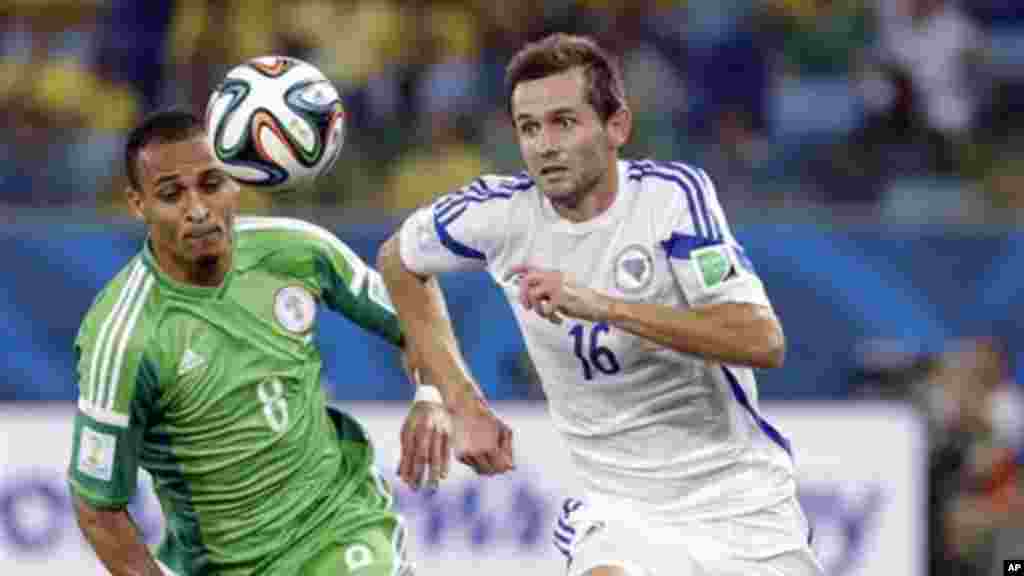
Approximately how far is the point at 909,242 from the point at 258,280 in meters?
5.95

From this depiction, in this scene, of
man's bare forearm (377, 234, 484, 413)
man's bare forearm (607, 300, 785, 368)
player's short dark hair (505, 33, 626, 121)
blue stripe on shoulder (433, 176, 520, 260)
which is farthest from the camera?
man's bare forearm (377, 234, 484, 413)

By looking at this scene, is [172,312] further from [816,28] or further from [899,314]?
[816,28]

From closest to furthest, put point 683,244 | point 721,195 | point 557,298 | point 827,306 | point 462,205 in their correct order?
point 557,298, point 683,244, point 462,205, point 827,306, point 721,195

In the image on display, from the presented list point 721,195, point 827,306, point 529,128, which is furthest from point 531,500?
point 529,128

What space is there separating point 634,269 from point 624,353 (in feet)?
0.82

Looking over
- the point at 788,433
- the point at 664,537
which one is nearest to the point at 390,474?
the point at 788,433

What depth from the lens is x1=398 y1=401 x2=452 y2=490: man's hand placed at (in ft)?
24.4

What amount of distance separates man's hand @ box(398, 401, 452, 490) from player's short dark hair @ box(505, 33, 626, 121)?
107 centimetres

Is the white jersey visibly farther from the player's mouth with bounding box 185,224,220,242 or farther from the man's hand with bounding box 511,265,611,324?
the player's mouth with bounding box 185,224,220,242

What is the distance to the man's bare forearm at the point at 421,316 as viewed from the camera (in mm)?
7672

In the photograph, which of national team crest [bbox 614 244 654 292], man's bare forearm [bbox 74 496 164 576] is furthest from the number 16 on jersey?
man's bare forearm [bbox 74 496 164 576]

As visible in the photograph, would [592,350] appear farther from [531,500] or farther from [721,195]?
[721,195]

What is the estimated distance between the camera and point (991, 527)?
12.4m

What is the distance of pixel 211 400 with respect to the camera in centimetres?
756
